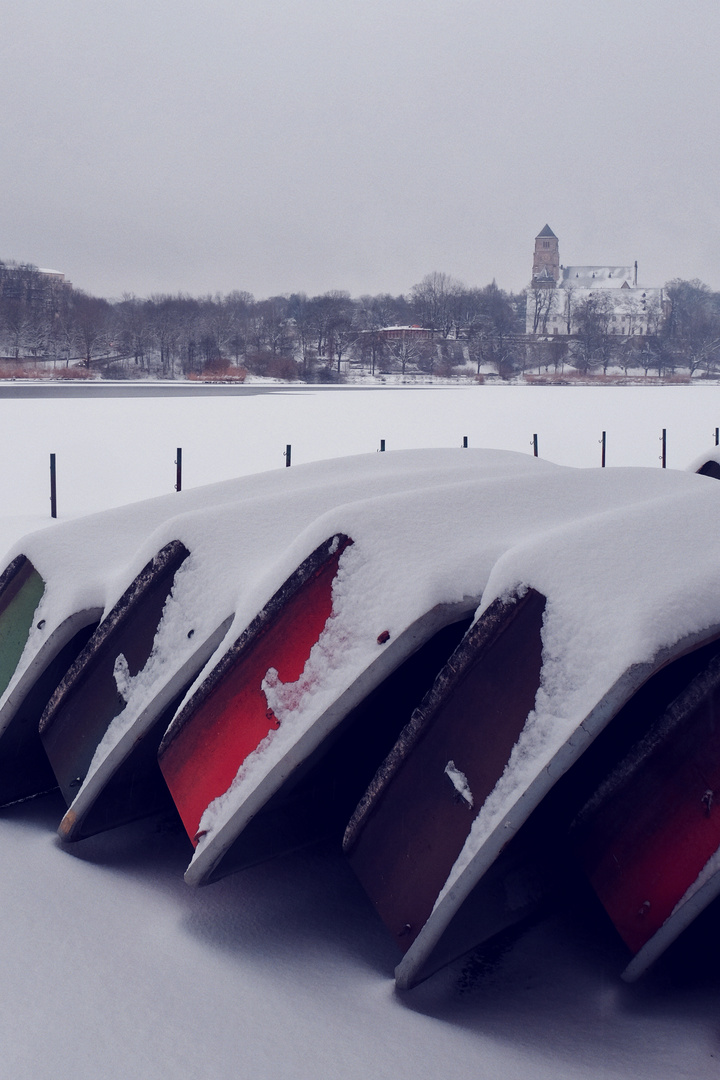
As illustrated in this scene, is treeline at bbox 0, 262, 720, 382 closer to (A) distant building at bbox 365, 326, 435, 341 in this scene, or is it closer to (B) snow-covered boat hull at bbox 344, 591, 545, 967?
(A) distant building at bbox 365, 326, 435, 341

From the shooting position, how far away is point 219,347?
90.8 meters

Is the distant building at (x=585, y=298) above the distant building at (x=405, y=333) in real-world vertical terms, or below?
above

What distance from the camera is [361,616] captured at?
9.71ft

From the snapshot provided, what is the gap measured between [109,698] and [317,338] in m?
98.3

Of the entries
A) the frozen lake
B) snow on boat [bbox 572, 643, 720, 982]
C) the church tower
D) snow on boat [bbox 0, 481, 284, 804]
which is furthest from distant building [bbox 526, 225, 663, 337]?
snow on boat [bbox 572, 643, 720, 982]

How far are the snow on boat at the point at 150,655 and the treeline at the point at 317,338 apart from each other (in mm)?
69630

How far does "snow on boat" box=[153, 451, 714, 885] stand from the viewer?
2.85m

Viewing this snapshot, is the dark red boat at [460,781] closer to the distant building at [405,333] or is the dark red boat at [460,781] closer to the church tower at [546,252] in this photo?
the distant building at [405,333]

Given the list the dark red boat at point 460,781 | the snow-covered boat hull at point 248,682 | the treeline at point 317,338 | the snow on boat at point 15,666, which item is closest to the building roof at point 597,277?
the treeline at point 317,338

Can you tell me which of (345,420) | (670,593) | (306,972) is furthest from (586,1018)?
(345,420)

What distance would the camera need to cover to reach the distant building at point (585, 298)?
131 m

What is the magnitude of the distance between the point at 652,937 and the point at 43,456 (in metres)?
16.5

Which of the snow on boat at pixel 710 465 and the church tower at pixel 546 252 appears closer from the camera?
the snow on boat at pixel 710 465

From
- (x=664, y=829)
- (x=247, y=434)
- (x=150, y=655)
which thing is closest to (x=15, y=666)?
(x=150, y=655)
